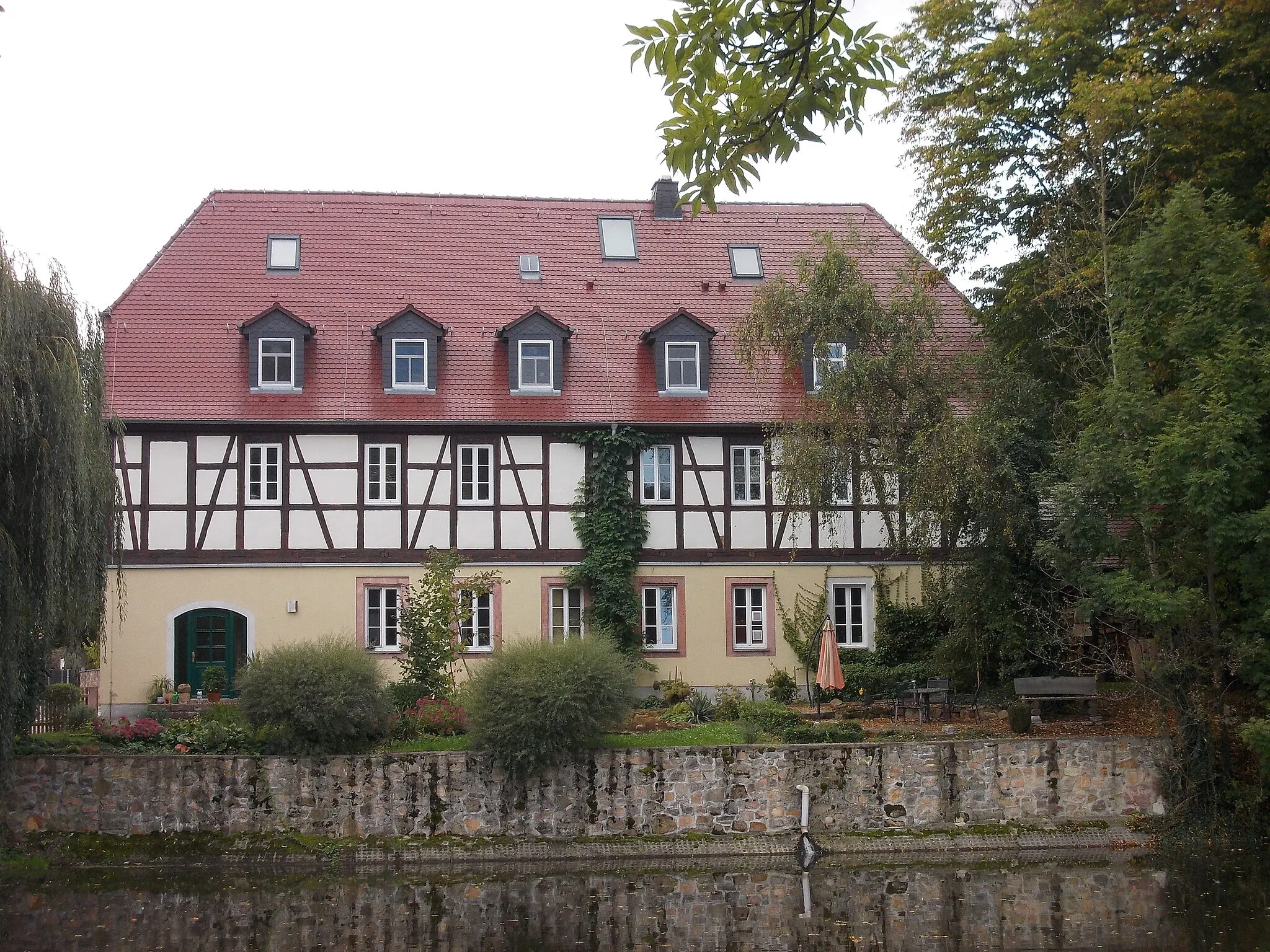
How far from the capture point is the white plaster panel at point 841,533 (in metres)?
24.5

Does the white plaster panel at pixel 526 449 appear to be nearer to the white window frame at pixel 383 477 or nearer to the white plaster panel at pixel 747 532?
the white window frame at pixel 383 477

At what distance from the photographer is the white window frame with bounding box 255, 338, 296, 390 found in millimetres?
23938

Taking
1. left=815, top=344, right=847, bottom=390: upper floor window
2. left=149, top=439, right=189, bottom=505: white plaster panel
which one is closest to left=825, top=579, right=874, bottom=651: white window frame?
left=815, top=344, right=847, bottom=390: upper floor window

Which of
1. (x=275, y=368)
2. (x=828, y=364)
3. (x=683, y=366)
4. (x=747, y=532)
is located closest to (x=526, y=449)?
(x=683, y=366)

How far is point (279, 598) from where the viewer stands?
23.2 m

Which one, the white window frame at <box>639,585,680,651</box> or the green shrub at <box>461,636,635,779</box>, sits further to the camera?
the white window frame at <box>639,585,680,651</box>

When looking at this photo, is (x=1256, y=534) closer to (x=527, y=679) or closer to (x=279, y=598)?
(x=527, y=679)

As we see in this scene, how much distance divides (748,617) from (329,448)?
7.96 meters

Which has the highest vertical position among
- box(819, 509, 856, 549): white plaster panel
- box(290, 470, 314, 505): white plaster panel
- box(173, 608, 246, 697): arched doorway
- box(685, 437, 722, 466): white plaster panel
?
box(685, 437, 722, 466): white plaster panel

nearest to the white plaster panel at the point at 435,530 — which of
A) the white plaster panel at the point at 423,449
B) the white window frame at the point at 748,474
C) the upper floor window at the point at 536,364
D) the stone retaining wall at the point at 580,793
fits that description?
the white plaster panel at the point at 423,449

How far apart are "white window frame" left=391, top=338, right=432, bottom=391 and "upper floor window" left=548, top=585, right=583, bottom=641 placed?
4303mm

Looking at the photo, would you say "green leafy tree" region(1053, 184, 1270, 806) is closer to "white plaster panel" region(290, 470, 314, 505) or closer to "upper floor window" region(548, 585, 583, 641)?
"upper floor window" region(548, 585, 583, 641)

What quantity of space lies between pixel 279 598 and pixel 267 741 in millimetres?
5783

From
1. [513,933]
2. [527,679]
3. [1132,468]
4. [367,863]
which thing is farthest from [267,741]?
[1132,468]
